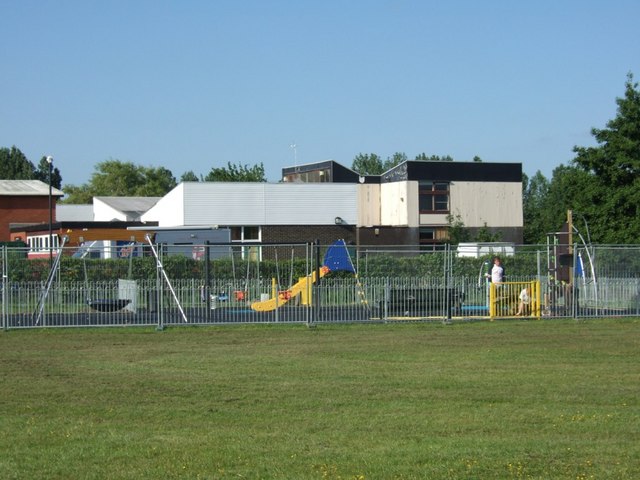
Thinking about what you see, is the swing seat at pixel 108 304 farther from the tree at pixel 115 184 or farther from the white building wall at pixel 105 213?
the tree at pixel 115 184

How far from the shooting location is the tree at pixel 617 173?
44969mm

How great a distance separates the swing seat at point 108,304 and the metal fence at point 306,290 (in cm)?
3

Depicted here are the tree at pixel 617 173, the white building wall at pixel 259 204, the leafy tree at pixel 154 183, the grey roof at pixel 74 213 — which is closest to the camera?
the tree at pixel 617 173

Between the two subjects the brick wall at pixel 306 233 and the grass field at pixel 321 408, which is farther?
the brick wall at pixel 306 233

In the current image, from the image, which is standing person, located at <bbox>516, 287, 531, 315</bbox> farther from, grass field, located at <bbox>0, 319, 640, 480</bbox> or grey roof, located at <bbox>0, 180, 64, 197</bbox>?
grey roof, located at <bbox>0, 180, 64, 197</bbox>

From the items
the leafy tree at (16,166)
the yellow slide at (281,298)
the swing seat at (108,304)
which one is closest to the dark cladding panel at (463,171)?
the yellow slide at (281,298)

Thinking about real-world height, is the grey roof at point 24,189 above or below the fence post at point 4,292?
above

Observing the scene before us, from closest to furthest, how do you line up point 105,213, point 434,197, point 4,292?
1. point 4,292
2. point 434,197
3. point 105,213

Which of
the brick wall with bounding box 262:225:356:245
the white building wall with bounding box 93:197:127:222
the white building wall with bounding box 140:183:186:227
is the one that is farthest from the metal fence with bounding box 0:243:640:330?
the white building wall with bounding box 93:197:127:222

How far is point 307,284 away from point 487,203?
119ft

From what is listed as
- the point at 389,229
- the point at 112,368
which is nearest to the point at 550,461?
the point at 112,368

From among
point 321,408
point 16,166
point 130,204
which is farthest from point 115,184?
point 321,408

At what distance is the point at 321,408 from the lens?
13109 mm

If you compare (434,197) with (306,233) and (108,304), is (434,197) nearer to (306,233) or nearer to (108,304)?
(306,233)
